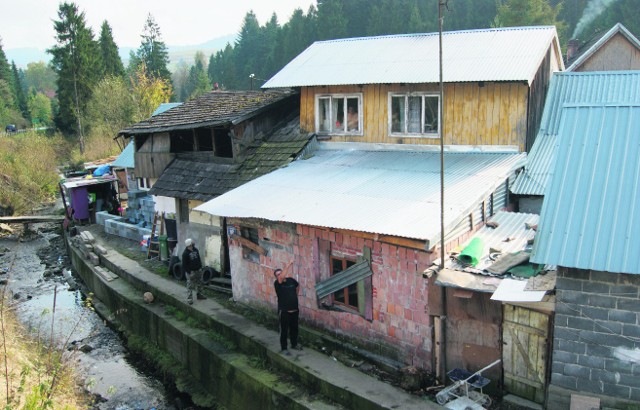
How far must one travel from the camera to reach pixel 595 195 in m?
8.04

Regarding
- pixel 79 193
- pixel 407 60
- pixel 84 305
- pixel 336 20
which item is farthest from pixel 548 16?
pixel 84 305

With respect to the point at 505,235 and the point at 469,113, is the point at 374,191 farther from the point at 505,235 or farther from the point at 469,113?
the point at 469,113

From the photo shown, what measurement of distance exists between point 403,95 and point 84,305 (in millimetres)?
13878

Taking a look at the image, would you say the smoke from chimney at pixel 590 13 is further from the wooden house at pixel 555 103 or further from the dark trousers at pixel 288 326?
the dark trousers at pixel 288 326

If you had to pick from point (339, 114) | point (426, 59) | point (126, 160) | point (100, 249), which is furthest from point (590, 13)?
point (100, 249)

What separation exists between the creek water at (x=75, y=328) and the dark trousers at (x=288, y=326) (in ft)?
11.1

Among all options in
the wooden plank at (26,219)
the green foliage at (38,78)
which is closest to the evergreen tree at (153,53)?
the wooden plank at (26,219)

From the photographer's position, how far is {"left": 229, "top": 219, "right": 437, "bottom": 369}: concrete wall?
9984 millimetres

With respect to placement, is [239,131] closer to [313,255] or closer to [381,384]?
[313,255]

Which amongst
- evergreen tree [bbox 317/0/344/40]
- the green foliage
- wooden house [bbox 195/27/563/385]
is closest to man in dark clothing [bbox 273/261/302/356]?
wooden house [bbox 195/27/563/385]

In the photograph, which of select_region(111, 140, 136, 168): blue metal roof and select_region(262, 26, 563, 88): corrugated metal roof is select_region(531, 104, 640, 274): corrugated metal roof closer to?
select_region(262, 26, 563, 88): corrugated metal roof

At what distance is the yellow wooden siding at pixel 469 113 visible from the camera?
12.9 m

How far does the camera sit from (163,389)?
45.7ft

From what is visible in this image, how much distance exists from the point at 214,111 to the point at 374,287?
9678 mm
